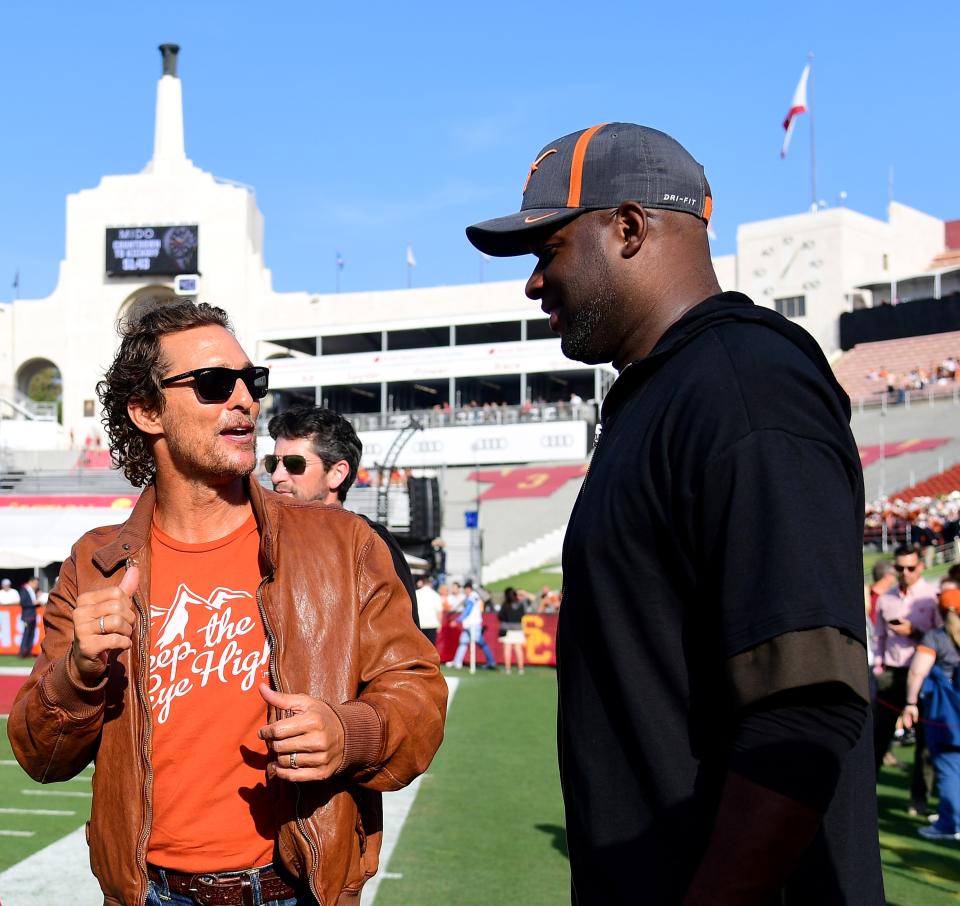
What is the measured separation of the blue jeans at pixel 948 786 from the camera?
7633mm

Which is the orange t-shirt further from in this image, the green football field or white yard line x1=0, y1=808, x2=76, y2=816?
white yard line x1=0, y1=808, x2=76, y2=816

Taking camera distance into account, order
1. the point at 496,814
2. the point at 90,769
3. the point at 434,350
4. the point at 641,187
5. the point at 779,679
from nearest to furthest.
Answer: the point at 779,679 → the point at 641,187 → the point at 496,814 → the point at 90,769 → the point at 434,350

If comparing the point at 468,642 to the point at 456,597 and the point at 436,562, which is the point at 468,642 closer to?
the point at 456,597

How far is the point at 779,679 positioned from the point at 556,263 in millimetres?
855

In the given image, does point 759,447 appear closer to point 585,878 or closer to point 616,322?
point 616,322

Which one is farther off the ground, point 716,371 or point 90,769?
point 716,371

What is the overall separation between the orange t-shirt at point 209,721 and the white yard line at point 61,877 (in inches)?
146

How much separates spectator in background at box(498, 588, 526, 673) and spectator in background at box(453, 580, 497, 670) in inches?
15.0

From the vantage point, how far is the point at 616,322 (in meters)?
2.02

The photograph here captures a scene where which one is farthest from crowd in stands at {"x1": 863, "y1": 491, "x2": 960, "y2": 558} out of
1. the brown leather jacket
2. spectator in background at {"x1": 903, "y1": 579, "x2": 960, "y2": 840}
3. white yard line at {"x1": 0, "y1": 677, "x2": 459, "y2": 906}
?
the brown leather jacket

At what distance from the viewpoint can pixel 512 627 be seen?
20391 mm

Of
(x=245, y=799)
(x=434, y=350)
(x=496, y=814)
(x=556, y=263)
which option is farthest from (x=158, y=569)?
(x=434, y=350)

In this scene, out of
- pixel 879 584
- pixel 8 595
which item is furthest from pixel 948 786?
pixel 8 595

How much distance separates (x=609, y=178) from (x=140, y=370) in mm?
1583
